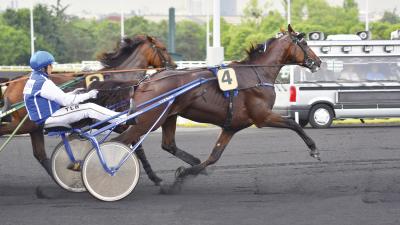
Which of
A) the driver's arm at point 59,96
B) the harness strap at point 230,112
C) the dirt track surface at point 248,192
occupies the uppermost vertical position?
the driver's arm at point 59,96

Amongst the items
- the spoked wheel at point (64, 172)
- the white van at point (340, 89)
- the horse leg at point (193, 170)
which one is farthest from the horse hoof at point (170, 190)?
the white van at point (340, 89)

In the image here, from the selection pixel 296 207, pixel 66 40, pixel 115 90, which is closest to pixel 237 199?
pixel 296 207

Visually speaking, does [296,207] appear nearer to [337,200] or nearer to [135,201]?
[337,200]

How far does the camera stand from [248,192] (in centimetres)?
986

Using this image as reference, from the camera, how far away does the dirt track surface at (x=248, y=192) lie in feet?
26.7

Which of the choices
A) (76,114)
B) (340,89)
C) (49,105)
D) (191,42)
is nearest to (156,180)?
(76,114)

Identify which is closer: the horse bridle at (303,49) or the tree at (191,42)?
the horse bridle at (303,49)

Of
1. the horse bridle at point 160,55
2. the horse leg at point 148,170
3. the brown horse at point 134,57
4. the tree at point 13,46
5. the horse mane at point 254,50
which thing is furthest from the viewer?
the tree at point 13,46

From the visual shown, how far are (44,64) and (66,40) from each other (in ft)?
197

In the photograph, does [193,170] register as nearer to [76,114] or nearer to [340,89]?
[76,114]

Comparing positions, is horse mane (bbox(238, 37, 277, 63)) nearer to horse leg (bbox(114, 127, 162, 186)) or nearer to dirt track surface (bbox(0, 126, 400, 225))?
dirt track surface (bbox(0, 126, 400, 225))

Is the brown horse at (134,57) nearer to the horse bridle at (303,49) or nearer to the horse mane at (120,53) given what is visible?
the horse mane at (120,53)

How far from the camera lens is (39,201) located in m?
Answer: 9.30

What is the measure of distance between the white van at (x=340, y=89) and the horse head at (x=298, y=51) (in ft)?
30.9
